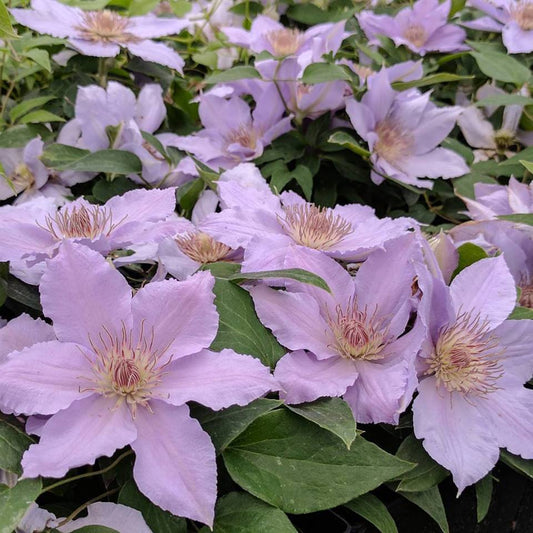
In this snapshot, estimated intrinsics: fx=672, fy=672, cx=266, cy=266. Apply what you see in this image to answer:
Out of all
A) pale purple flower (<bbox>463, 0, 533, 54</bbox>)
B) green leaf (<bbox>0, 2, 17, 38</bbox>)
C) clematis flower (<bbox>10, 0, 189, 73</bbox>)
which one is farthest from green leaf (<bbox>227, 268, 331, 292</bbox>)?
pale purple flower (<bbox>463, 0, 533, 54</bbox>)

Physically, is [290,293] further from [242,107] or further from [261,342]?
[242,107]

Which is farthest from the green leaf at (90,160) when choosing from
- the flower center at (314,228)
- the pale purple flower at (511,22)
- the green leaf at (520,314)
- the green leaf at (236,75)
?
the pale purple flower at (511,22)

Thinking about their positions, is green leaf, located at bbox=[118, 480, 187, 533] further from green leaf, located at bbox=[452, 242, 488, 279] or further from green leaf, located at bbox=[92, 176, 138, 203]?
green leaf, located at bbox=[92, 176, 138, 203]

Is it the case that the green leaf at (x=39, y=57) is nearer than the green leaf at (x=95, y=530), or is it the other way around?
the green leaf at (x=95, y=530)

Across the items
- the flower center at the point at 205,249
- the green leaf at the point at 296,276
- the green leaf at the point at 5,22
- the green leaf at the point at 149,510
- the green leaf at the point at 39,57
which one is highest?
the green leaf at the point at 5,22

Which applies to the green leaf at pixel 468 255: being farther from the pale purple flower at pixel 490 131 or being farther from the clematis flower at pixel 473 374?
the pale purple flower at pixel 490 131
